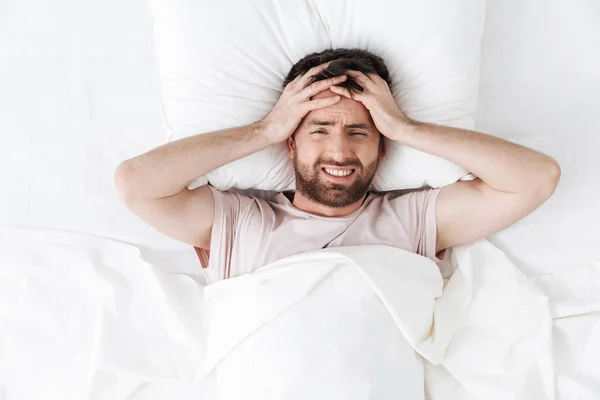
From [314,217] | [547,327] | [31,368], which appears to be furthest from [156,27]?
[547,327]

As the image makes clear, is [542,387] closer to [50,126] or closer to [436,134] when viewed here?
[436,134]

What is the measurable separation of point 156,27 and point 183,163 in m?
0.34

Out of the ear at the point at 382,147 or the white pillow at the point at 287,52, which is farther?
the ear at the point at 382,147

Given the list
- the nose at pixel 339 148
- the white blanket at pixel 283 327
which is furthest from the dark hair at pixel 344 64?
the white blanket at pixel 283 327

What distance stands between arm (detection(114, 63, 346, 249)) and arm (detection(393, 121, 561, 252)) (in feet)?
0.81

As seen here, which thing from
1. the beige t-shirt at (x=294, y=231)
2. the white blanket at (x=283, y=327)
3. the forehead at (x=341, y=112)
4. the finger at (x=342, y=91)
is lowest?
the white blanket at (x=283, y=327)

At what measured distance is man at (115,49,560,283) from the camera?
134 centimetres

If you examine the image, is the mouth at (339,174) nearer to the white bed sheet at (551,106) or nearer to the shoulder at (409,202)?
the shoulder at (409,202)

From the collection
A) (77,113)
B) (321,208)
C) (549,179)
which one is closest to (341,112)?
(321,208)

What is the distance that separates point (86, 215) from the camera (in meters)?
1.50

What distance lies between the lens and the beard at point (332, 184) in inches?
54.5

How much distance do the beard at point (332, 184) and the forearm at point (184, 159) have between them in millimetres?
121

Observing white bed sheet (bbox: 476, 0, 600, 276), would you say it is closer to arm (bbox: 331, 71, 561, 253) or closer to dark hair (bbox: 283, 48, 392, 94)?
arm (bbox: 331, 71, 561, 253)

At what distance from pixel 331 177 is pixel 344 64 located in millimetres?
262
